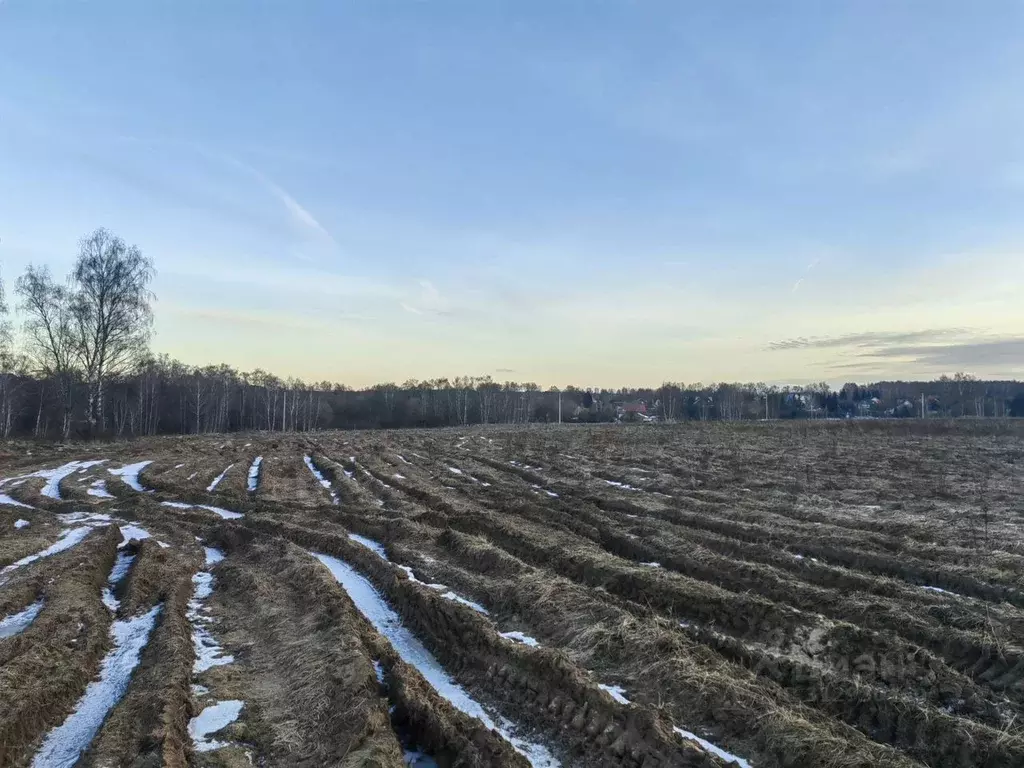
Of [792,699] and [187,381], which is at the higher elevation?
[187,381]

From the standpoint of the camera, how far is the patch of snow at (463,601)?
29.4 feet

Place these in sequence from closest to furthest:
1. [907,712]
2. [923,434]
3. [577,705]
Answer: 1. [907,712]
2. [577,705]
3. [923,434]

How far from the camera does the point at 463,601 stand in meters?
9.36

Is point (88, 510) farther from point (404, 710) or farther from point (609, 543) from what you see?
point (404, 710)

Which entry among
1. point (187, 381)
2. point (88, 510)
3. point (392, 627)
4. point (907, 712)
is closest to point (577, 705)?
point (907, 712)

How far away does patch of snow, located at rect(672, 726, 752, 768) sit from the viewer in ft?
16.3

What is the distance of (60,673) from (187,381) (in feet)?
278

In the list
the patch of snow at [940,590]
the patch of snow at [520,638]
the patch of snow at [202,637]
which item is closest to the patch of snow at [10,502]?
the patch of snow at [202,637]

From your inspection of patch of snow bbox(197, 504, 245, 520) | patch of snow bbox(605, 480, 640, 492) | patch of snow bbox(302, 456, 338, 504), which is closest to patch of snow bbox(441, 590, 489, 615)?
patch of snow bbox(197, 504, 245, 520)

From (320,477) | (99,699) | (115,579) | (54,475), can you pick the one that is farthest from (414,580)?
(54,475)

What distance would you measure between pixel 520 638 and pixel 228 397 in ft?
274

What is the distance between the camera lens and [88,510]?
1770 cm

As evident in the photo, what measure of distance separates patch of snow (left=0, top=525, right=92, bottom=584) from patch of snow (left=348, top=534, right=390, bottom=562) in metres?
5.82

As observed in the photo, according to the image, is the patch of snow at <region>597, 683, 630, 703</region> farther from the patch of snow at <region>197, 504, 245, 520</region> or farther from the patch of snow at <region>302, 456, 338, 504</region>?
the patch of snow at <region>302, 456, 338, 504</region>
